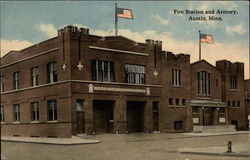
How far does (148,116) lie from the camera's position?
20.9 m

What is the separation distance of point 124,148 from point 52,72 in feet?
13.7

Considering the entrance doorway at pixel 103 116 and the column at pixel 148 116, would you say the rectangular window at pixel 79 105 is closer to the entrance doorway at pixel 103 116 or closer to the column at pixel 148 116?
the entrance doorway at pixel 103 116

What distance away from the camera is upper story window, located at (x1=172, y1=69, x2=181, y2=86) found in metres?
21.7

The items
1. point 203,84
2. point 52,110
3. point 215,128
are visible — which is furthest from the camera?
point 215,128

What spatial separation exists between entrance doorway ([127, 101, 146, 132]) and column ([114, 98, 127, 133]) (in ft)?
0.89

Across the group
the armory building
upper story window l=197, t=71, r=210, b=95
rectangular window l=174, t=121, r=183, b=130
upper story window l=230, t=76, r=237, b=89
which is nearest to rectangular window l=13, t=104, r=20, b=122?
the armory building

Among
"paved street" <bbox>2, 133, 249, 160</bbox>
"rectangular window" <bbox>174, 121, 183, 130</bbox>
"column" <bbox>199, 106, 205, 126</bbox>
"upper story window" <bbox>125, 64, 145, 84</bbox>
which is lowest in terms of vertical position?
"paved street" <bbox>2, 133, 249, 160</bbox>

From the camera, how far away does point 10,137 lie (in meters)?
12.1

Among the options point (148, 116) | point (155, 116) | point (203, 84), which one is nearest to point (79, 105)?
point (148, 116)

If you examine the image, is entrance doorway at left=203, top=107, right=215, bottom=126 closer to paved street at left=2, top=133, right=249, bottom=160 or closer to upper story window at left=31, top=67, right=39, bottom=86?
paved street at left=2, top=133, right=249, bottom=160

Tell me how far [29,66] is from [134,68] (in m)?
8.27

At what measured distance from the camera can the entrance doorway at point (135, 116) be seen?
20609 millimetres

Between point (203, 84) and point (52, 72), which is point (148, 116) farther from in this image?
point (52, 72)

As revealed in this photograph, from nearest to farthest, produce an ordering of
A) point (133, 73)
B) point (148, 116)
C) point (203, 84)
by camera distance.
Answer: point (133, 73), point (148, 116), point (203, 84)
